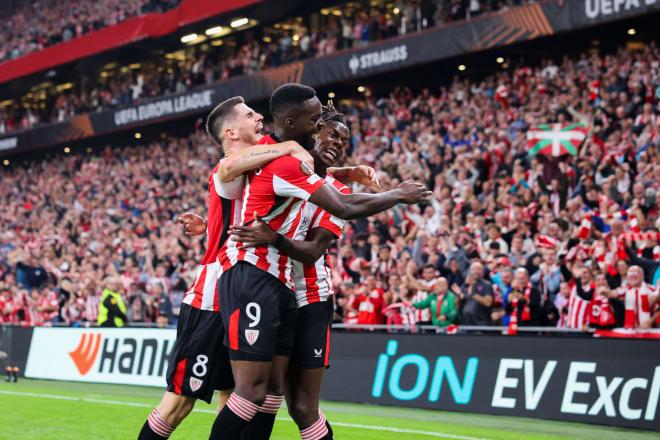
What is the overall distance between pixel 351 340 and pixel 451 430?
365cm

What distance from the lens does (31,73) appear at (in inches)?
1528

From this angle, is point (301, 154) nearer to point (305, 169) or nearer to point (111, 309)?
point (305, 169)

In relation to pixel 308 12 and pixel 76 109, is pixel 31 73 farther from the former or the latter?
pixel 308 12

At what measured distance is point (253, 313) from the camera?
5.38 meters

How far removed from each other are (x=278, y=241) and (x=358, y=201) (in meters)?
0.49

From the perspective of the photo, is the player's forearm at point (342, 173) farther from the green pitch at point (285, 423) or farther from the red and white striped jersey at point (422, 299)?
the red and white striped jersey at point (422, 299)

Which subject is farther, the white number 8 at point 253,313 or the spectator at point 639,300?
the spectator at point 639,300

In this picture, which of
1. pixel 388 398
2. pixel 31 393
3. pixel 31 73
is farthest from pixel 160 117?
pixel 388 398

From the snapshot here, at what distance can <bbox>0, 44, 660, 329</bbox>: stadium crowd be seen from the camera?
12836 mm

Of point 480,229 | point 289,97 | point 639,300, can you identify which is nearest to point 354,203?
point 289,97

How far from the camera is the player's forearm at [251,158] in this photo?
540 centimetres

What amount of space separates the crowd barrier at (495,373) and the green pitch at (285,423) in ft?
0.59

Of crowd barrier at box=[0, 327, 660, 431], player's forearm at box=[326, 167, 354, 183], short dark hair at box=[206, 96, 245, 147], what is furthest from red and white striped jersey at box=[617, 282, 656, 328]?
short dark hair at box=[206, 96, 245, 147]

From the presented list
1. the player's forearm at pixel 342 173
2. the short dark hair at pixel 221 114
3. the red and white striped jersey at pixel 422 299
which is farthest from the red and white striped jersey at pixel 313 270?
the red and white striped jersey at pixel 422 299
